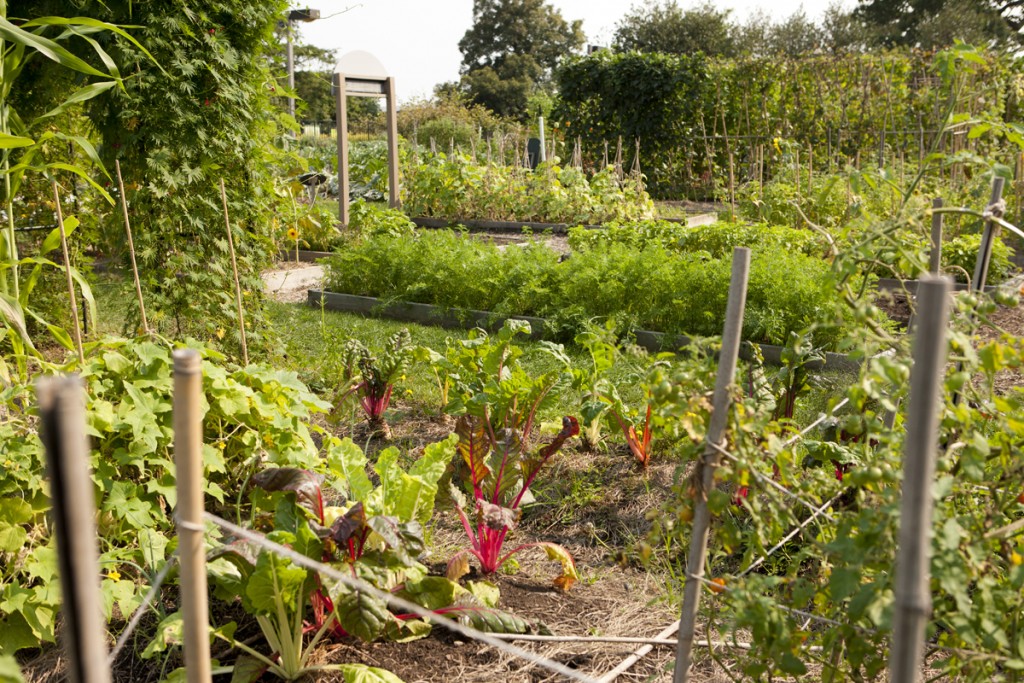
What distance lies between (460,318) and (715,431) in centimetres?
484

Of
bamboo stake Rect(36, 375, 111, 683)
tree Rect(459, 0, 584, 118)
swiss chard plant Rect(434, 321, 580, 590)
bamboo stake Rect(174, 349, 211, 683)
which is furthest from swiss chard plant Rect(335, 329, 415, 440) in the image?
tree Rect(459, 0, 584, 118)

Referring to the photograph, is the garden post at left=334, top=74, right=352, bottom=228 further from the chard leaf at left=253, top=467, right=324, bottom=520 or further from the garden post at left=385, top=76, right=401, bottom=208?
the chard leaf at left=253, top=467, right=324, bottom=520

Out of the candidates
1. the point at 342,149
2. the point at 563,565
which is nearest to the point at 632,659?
the point at 563,565

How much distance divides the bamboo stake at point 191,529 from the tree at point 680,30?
3823cm

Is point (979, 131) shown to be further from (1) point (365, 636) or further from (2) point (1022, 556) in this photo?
(1) point (365, 636)

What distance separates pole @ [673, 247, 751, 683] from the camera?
5.13 feet

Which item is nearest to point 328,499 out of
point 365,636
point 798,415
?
point 365,636

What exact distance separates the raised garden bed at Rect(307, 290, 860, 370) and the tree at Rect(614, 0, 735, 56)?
32802 mm

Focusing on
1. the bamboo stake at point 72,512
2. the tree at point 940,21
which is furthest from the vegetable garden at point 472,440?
the tree at point 940,21

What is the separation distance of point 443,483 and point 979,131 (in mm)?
2103

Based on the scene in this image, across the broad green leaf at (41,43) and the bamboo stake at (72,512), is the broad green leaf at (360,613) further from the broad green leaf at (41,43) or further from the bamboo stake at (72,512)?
the broad green leaf at (41,43)

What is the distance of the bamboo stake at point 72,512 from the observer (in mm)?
823

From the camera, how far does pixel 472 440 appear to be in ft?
11.1

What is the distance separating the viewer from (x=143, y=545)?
2.52 m
